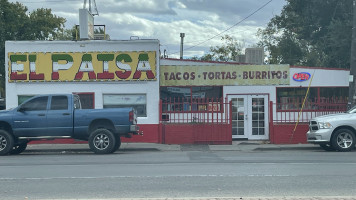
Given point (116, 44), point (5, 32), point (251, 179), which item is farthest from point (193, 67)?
point (5, 32)

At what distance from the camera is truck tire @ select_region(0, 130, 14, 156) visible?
17.1 m

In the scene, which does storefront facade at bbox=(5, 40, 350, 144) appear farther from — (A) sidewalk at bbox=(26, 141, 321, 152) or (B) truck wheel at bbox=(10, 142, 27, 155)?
(B) truck wheel at bbox=(10, 142, 27, 155)

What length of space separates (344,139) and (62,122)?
944 centimetres

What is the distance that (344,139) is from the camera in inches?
685

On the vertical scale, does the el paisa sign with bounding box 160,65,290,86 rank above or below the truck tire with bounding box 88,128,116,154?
above

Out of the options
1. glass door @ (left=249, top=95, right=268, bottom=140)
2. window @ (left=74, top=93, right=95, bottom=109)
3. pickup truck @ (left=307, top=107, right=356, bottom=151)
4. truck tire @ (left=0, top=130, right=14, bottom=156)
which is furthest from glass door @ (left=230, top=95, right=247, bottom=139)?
truck tire @ (left=0, top=130, right=14, bottom=156)

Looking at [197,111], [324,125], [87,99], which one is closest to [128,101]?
[87,99]

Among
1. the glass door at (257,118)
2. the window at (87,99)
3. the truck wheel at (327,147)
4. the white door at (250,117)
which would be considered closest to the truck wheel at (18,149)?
the window at (87,99)

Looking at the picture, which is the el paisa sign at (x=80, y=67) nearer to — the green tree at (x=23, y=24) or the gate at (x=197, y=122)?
the gate at (x=197, y=122)

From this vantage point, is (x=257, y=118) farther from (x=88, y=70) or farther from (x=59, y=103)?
(x=59, y=103)

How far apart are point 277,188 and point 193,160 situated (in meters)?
5.39

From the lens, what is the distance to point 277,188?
9.38m

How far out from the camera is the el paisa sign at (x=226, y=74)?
2186 centimetres

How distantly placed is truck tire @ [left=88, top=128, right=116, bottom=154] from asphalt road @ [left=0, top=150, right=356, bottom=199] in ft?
6.33
